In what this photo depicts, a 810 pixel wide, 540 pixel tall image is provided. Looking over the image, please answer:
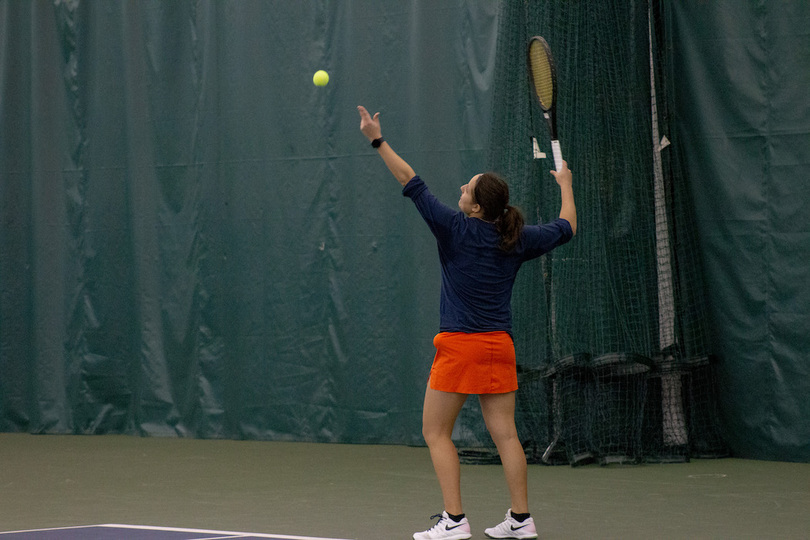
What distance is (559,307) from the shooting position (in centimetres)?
689

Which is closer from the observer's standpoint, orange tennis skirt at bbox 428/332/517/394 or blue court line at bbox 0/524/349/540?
orange tennis skirt at bbox 428/332/517/394

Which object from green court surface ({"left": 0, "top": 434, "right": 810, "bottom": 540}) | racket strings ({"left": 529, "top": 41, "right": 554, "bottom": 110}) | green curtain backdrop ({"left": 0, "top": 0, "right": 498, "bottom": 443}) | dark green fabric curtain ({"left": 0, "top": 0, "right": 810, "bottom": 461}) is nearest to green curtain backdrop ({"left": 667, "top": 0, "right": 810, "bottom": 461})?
dark green fabric curtain ({"left": 0, "top": 0, "right": 810, "bottom": 461})

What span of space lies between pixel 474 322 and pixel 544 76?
65.6 inches

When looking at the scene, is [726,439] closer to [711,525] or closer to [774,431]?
[774,431]

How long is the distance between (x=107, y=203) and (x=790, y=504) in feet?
19.3

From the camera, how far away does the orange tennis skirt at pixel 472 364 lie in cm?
448

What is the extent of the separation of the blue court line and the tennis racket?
2182 millimetres

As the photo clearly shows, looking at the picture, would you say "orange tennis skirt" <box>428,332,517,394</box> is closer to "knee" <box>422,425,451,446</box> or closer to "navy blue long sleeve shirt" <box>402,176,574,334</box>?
"navy blue long sleeve shirt" <box>402,176,574,334</box>

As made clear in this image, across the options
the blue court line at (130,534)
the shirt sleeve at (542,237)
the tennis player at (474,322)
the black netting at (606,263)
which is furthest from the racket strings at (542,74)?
the blue court line at (130,534)

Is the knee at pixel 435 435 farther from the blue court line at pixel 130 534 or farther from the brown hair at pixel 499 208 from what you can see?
the brown hair at pixel 499 208

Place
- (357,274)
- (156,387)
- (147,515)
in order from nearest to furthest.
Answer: (147,515)
(357,274)
(156,387)

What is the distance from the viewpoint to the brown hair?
450 centimetres

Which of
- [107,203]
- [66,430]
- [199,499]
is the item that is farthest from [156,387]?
[199,499]

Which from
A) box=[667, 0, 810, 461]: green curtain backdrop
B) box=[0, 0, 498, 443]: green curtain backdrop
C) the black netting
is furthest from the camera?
box=[0, 0, 498, 443]: green curtain backdrop
